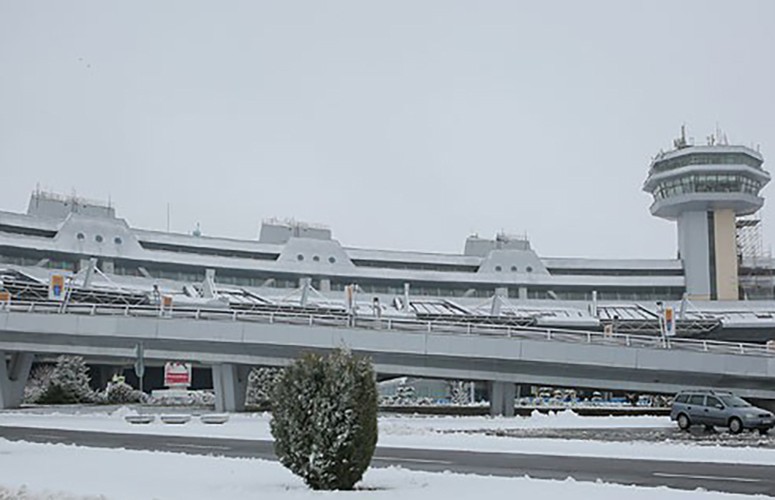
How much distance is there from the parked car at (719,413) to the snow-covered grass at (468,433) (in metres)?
3.06

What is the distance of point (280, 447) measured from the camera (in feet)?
46.5

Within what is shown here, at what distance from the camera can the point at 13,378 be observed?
1903 inches

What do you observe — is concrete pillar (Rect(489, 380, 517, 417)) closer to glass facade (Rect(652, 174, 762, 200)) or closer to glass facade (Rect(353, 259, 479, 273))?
glass facade (Rect(652, 174, 762, 200))

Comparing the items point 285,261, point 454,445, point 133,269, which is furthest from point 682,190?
point 454,445

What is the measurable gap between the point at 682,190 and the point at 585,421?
65454 mm

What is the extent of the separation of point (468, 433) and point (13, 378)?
2807cm

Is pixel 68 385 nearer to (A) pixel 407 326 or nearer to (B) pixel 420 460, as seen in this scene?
(A) pixel 407 326

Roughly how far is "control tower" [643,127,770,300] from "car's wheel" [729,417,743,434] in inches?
2770

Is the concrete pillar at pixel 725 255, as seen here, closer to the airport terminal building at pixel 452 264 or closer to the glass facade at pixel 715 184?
the airport terminal building at pixel 452 264

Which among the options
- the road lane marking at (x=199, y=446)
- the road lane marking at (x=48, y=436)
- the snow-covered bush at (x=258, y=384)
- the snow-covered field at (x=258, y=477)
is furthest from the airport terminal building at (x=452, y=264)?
the snow-covered field at (x=258, y=477)

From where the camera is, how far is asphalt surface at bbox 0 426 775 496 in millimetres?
16125

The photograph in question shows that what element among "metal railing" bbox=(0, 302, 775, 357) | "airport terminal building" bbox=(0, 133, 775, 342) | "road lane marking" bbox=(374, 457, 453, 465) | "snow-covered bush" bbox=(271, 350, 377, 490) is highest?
"airport terminal building" bbox=(0, 133, 775, 342)

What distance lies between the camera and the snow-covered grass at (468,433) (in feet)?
73.7

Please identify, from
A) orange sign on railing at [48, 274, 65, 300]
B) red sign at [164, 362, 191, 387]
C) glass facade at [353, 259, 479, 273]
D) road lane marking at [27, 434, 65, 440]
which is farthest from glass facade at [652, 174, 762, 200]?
road lane marking at [27, 434, 65, 440]
